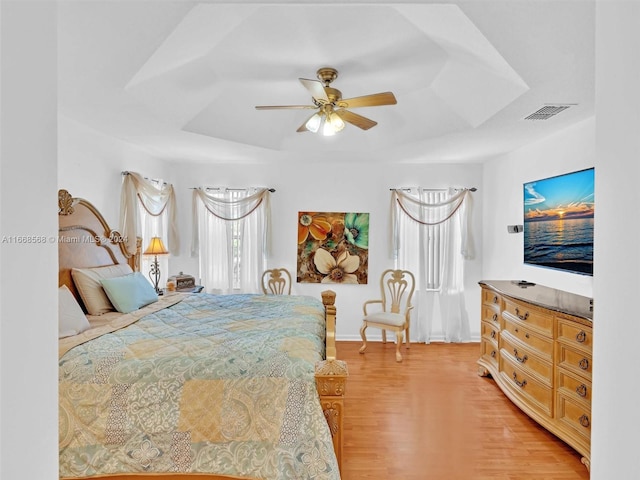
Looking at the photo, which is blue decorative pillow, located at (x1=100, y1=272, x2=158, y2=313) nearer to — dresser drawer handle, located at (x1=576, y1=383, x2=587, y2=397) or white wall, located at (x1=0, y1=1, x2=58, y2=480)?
white wall, located at (x1=0, y1=1, x2=58, y2=480)

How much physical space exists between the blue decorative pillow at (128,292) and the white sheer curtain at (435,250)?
3277 millimetres

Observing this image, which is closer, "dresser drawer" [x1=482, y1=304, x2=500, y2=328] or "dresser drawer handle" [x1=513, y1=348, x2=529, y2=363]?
"dresser drawer handle" [x1=513, y1=348, x2=529, y2=363]

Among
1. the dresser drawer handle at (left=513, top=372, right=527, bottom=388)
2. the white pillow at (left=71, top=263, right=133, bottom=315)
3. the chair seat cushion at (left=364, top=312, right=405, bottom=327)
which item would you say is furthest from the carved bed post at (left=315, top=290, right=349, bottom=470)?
the chair seat cushion at (left=364, top=312, right=405, bottom=327)

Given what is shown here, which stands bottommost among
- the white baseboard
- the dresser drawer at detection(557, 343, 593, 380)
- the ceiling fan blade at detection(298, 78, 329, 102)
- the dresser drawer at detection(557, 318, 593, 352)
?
the white baseboard

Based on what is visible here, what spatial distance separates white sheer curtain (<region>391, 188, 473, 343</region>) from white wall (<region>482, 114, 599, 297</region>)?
374mm

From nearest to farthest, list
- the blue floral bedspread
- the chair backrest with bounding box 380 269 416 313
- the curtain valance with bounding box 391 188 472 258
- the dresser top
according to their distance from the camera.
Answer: the blue floral bedspread → the dresser top → the chair backrest with bounding box 380 269 416 313 → the curtain valance with bounding box 391 188 472 258

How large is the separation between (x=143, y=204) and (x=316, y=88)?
2941 millimetres

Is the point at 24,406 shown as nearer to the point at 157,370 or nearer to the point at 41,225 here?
the point at 41,225

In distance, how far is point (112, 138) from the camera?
391 cm

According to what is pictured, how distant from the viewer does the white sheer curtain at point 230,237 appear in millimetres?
5254

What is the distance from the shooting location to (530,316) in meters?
3.00

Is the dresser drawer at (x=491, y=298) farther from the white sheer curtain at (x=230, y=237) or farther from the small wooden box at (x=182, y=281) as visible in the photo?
the small wooden box at (x=182, y=281)

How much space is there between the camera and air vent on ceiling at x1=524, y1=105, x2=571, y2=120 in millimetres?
2882

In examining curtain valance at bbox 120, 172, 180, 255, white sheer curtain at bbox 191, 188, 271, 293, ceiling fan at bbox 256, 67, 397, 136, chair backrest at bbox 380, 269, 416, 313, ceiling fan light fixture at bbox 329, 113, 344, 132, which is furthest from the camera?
white sheer curtain at bbox 191, 188, 271, 293
